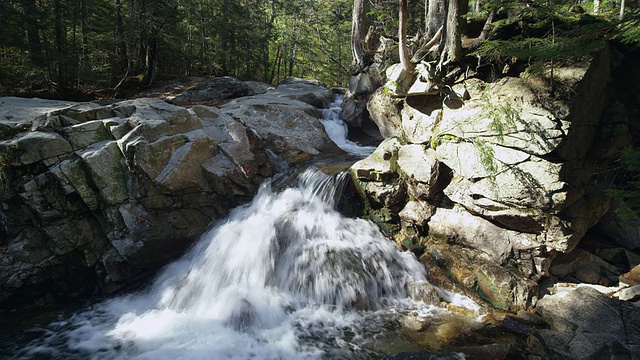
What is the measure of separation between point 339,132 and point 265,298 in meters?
8.90

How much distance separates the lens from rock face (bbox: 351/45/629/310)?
5.91m

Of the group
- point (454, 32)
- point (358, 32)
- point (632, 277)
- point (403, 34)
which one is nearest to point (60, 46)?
point (358, 32)

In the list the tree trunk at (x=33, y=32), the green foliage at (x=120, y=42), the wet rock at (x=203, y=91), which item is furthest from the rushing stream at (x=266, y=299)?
the tree trunk at (x=33, y=32)

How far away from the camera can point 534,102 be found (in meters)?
6.11

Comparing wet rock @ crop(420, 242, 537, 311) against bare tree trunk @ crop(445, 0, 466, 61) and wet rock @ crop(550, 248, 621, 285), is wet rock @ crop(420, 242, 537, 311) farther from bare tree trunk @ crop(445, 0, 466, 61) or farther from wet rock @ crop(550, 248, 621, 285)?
bare tree trunk @ crop(445, 0, 466, 61)

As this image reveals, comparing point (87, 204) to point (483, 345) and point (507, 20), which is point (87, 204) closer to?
point (483, 345)

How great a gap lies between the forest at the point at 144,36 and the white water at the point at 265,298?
17.2 ft

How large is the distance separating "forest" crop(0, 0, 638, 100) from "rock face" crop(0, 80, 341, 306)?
421cm

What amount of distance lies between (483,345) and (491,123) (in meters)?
4.27

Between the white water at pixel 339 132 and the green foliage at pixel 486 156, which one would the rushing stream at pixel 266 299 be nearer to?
the green foliage at pixel 486 156

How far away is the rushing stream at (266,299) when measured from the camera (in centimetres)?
539

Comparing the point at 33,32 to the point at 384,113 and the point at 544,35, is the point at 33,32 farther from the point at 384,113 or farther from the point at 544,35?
the point at 544,35

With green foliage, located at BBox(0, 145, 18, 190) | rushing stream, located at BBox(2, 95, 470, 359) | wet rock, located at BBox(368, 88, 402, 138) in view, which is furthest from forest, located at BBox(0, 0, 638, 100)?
green foliage, located at BBox(0, 145, 18, 190)

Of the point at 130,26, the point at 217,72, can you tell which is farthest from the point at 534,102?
the point at 217,72
